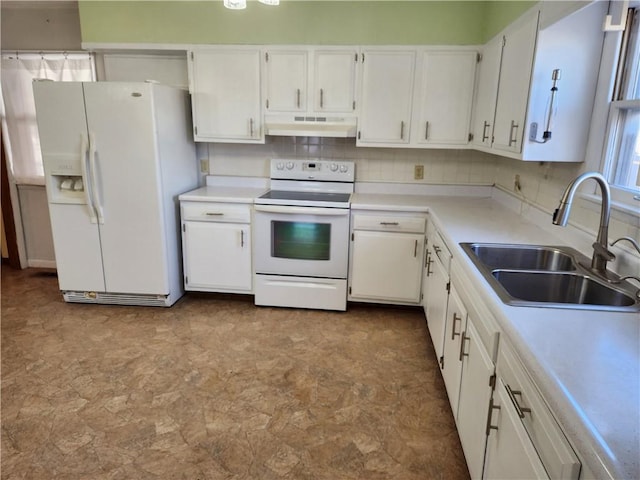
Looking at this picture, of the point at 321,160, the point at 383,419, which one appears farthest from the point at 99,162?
the point at 383,419

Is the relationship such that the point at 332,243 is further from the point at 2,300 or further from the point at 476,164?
the point at 2,300

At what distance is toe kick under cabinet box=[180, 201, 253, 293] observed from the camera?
3400mm

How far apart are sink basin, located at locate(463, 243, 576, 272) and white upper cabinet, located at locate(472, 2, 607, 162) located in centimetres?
48

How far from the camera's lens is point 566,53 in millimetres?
2037

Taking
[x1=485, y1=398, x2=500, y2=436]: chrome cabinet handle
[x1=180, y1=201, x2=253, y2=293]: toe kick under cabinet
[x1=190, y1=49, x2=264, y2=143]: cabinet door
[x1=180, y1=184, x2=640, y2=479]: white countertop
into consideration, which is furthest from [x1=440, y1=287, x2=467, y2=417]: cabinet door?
[x1=190, y1=49, x2=264, y2=143]: cabinet door

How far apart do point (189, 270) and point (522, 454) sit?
2900mm

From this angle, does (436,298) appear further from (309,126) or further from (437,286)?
(309,126)

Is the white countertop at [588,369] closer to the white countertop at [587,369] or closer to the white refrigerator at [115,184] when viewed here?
the white countertop at [587,369]

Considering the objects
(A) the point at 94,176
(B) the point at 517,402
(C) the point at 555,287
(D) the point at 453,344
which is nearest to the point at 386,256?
(D) the point at 453,344

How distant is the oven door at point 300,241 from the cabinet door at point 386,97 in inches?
28.6

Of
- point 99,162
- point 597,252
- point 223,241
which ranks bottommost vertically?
point 223,241

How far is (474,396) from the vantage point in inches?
65.2

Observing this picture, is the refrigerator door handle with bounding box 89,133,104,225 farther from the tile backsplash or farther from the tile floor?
the tile backsplash

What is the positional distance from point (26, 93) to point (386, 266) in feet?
12.0
